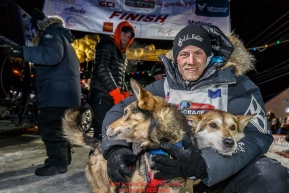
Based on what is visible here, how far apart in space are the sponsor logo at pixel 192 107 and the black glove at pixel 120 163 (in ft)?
2.14

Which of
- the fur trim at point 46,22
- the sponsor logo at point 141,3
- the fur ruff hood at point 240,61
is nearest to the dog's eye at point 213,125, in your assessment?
the fur ruff hood at point 240,61

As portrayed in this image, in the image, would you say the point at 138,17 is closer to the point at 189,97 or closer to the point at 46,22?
the point at 46,22

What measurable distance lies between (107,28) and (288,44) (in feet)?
54.4

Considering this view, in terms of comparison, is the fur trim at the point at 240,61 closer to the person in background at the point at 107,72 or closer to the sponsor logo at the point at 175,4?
the person in background at the point at 107,72

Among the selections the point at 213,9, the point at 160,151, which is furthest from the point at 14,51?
the point at 213,9

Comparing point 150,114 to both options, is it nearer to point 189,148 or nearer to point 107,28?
point 189,148

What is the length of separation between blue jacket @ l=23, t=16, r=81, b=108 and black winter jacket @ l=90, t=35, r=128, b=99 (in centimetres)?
37

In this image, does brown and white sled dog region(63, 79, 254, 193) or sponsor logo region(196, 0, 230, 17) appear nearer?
brown and white sled dog region(63, 79, 254, 193)

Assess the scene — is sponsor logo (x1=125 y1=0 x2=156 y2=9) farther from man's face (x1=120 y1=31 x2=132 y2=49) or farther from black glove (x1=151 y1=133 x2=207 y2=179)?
black glove (x1=151 y1=133 x2=207 y2=179)

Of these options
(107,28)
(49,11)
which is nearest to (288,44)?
(107,28)

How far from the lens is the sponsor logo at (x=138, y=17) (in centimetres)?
666

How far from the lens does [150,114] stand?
1793mm

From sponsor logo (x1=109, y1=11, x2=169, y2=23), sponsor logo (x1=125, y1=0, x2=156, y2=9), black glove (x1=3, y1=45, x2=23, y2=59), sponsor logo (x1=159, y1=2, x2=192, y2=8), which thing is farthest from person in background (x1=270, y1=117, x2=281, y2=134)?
black glove (x1=3, y1=45, x2=23, y2=59)

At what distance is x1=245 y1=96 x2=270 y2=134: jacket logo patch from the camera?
5.98 ft
